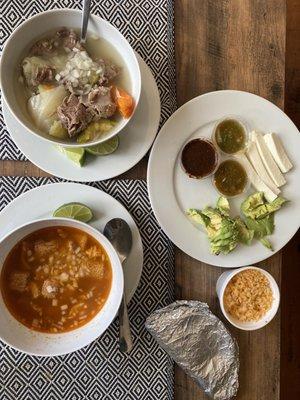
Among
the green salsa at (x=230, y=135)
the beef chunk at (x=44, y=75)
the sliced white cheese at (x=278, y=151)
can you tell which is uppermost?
the beef chunk at (x=44, y=75)

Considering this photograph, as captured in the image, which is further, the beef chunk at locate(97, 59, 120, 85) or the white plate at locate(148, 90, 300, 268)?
the white plate at locate(148, 90, 300, 268)

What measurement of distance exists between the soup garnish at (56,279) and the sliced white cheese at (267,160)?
0.65m

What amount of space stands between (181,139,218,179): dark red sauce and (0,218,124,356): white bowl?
415 mm

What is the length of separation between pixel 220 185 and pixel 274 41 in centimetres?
57

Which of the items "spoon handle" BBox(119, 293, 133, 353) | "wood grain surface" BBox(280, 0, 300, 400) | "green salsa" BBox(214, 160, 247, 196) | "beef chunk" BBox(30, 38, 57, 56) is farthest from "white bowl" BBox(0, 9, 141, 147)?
"wood grain surface" BBox(280, 0, 300, 400)

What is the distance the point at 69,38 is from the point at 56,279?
0.75 m

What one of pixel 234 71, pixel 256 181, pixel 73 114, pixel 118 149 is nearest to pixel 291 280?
pixel 256 181

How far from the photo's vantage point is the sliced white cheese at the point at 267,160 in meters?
1.83

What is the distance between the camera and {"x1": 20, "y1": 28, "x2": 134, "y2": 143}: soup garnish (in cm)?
160

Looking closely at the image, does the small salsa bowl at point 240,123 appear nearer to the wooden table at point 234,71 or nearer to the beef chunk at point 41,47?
the wooden table at point 234,71

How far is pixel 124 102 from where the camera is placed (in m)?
1.62

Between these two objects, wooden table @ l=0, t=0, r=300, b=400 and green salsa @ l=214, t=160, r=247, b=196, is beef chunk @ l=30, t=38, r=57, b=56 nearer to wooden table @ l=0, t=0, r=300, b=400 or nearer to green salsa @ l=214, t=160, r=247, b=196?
wooden table @ l=0, t=0, r=300, b=400

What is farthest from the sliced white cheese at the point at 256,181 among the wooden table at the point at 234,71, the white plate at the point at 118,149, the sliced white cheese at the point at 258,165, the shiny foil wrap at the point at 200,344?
the shiny foil wrap at the point at 200,344

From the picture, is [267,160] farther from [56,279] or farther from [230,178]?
[56,279]
